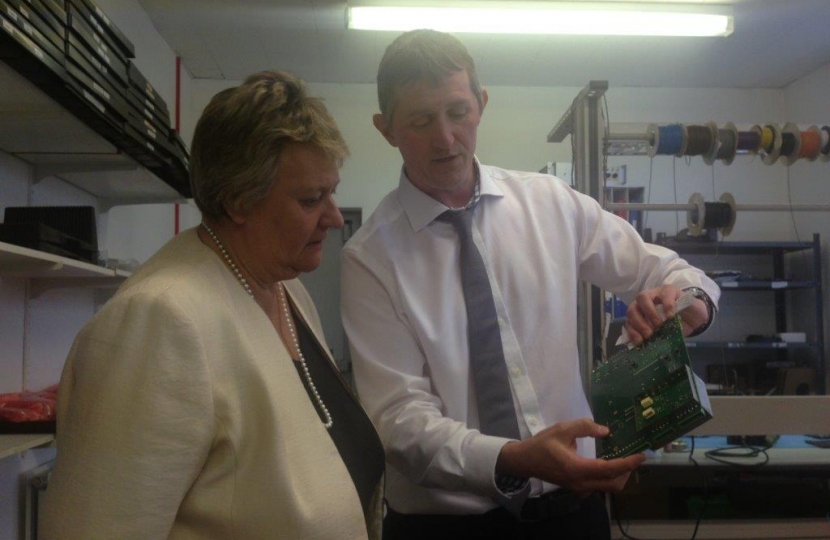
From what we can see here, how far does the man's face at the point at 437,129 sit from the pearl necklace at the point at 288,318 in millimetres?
374

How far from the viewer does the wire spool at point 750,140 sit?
262 cm

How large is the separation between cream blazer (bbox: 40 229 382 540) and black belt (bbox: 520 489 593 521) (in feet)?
1.36

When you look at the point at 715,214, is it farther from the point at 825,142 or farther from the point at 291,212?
the point at 291,212

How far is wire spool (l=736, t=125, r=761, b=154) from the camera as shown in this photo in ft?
8.58

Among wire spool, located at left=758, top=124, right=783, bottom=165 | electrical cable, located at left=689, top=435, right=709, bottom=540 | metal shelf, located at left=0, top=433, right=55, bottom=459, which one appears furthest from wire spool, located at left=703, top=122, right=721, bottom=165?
metal shelf, located at left=0, top=433, right=55, bottom=459

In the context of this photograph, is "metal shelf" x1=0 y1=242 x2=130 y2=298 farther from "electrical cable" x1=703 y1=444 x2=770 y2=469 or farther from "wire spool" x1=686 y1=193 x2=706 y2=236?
"electrical cable" x1=703 y1=444 x2=770 y2=469

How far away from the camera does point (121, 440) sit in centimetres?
81

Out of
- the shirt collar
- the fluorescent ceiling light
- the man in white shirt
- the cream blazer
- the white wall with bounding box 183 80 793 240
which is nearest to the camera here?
the cream blazer

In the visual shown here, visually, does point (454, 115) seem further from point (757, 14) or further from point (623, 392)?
point (757, 14)

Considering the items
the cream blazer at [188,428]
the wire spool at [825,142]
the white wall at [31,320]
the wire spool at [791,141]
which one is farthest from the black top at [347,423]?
the wire spool at [825,142]

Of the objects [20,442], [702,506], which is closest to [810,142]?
[702,506]

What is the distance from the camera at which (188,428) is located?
33.2 inches

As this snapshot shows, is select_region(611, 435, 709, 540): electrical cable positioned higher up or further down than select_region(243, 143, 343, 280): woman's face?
further down


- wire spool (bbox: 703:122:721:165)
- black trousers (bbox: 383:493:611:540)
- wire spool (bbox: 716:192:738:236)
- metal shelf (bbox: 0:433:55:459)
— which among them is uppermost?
wire spool (bbox: 703:122:721:165)
